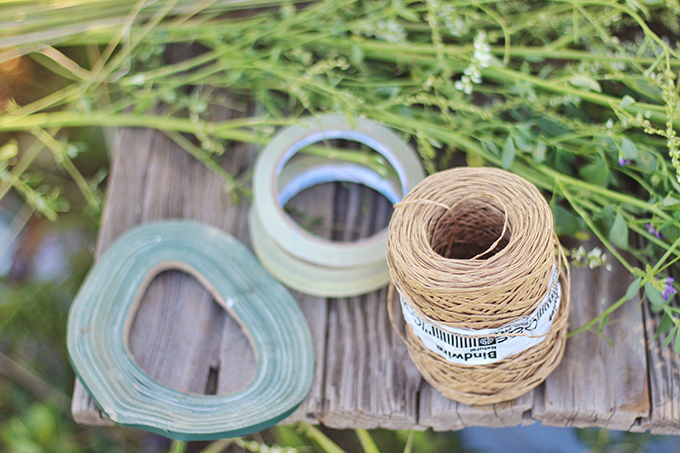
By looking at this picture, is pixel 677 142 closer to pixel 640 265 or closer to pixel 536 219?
pixel 536 219

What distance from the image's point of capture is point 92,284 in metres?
1.00

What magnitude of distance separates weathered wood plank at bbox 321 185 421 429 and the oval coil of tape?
50mm

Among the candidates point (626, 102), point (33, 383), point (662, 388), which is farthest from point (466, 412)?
point (33, 383)

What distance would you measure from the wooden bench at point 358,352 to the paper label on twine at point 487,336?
199 millimetres

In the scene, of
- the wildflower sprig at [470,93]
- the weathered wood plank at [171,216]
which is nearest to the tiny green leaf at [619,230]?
the wildflower sprig at [470,93]

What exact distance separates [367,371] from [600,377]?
37 cm

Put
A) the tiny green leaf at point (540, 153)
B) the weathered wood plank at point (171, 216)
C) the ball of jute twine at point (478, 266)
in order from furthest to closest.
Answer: the weathered wood plank at point (171, 216)
the tiny green leaf at point (540, 153)
the ball of jute twine at point (478, 266)

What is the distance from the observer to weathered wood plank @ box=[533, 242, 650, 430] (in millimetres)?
861

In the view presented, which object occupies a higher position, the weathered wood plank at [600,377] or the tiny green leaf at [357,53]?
the tiny green leaf at [357,53]

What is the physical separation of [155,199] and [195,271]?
213 mm

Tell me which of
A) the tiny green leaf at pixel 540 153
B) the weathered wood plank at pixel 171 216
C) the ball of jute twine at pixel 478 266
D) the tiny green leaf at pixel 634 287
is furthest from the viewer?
the weathered wood plank at pixel 171 216

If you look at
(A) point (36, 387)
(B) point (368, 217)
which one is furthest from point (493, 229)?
(A) point (36, 387)

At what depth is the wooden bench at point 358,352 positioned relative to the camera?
2.86 ft

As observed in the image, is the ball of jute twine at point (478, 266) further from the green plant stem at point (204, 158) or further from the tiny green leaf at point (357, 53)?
the green plant stem at point (204, 158)
